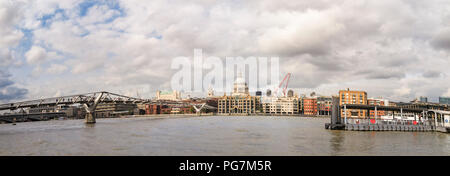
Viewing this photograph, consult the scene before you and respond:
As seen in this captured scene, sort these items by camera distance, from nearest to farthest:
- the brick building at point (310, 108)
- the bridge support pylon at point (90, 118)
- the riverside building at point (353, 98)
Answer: the bridge support pylon at point (90, 118)
the riverside building at point (353, 98)
the brick building at point (310, 108)

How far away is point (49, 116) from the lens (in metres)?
164

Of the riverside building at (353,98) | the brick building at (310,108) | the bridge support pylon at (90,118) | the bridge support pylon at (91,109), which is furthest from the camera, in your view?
the brick building at (310,108)

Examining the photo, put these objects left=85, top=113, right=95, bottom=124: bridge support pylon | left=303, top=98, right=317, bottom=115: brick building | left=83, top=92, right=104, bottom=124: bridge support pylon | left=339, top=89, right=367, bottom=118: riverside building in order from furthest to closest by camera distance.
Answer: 1. left=303, top=98, right=317, bottom=115: brick building
2. left=339, top=89, right=367, bottom=118: riverside building
3. left=85, top=113, right=95, bottom=124: bridge support pylon
4. left=83, top=92, right=104, bottom=124: bridge support pylon

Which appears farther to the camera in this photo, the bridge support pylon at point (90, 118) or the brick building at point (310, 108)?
the brick building at point (310, 108)

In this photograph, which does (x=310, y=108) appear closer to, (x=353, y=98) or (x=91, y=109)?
(x=353, y=98)

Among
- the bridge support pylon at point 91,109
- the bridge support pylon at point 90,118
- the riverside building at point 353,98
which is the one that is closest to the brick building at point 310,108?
the riverside building at point 353,98

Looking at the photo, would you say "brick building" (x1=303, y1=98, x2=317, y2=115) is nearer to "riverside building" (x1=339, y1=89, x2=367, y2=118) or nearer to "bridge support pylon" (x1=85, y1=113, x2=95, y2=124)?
"riverside building" (x1=339, y1=89, x2=367, y2=118)

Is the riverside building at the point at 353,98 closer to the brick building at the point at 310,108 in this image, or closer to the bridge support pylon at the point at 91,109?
the brick building at the point at 310,108

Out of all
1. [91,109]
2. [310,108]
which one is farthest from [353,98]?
[91,109]

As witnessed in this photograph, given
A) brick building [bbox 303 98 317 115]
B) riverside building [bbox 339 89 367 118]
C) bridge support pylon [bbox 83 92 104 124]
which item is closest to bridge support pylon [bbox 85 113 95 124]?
bridge support pylon [bbox 83 92 104 124]
